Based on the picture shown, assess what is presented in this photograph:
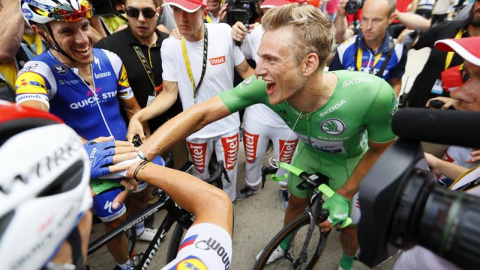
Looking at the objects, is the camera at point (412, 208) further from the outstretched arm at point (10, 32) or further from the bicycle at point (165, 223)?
the outstretched arm at point (10, 32)

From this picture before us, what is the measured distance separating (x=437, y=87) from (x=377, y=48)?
2.63 feet

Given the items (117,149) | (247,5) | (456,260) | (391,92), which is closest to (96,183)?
(117,149)

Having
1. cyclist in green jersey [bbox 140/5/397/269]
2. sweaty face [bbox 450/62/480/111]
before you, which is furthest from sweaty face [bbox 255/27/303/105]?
sweaty face [bbox 450/62/480/111]

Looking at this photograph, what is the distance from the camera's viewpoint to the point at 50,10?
1902 millimetres

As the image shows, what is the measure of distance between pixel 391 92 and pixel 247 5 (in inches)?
95.9

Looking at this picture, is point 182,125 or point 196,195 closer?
point 196,195

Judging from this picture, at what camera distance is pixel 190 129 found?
6.44 ft

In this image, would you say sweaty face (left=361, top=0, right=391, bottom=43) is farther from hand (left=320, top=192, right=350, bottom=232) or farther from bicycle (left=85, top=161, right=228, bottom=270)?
bicycle (left=85, top=161, right=228, bottom=270)

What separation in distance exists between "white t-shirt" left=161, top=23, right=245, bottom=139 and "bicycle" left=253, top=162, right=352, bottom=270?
46.2 inches

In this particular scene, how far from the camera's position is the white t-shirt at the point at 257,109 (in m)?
3.07

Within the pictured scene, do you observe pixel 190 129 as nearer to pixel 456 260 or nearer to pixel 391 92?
pixel 391 92

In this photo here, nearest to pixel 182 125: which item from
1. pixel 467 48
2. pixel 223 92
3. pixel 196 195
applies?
pixel 223 92

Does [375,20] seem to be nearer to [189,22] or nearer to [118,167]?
[189,22]

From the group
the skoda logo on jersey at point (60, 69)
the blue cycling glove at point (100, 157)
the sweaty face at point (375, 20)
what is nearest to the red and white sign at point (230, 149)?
the skoda logo on jersey at point (60, 69)
